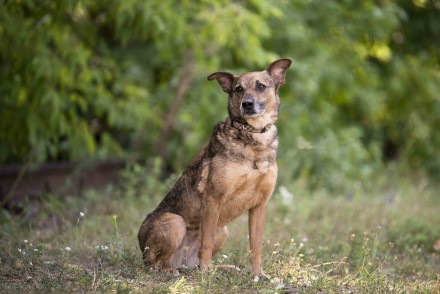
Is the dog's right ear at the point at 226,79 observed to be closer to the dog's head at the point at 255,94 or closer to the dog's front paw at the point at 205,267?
the dog's head at the point at 255,94

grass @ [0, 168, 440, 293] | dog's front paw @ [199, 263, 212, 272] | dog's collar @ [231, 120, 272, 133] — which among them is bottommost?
grass @ [0, 168, 440, 293]

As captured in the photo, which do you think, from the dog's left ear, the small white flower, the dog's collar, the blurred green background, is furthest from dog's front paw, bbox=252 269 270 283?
the blurred green background

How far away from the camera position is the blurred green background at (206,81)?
864cm

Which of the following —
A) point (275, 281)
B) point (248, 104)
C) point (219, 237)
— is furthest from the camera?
point (219, 237)

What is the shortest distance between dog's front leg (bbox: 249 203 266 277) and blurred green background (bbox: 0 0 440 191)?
3487 millimetres

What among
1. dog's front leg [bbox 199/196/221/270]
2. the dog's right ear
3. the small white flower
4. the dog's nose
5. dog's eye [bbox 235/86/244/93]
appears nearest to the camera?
the small white flower

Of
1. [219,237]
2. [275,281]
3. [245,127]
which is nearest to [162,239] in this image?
[219,237]

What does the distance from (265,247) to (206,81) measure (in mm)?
4678

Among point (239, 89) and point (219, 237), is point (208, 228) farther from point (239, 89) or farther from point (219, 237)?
point (239, 89)

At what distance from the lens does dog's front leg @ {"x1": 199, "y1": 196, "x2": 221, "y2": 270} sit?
5434 mm

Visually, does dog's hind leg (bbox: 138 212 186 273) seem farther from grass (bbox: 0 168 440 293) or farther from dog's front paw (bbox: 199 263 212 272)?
dog's front paw (bbox: 199 263 212 272)

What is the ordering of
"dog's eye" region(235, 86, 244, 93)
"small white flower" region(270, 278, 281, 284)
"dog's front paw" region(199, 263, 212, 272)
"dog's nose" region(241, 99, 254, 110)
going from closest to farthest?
"small white flower" region(270, 278, 281, 284), "dog's front paw" region(199, 263, 212, 272), "dog's nose" region(241, 99, 254, 110), "dog's eye" region(235, 86, 244, 93)

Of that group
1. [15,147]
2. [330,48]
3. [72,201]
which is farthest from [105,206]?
[330,48]

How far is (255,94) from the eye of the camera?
5641 millimetres
